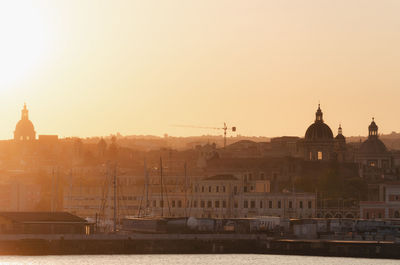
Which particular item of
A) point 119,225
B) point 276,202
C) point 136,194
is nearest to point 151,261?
point 119,225

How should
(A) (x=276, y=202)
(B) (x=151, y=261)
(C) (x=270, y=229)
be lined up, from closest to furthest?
(B) (x=151, y=261)
(C) (x=270, y=229)
(A) (x=276, y=202)

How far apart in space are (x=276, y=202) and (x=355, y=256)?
174 ft

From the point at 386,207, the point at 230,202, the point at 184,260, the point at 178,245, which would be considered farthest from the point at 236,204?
the point at 184,260

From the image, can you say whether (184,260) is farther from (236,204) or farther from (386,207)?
(236,204)

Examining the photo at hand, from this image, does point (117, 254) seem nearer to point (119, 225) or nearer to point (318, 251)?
point (318, 251)

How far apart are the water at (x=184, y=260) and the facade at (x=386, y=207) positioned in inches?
1662

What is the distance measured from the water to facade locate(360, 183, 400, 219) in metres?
42.2

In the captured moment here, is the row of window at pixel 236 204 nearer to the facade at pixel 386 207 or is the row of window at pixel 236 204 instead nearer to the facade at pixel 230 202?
the facade at pixel 230 202

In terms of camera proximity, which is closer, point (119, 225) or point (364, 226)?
point (364, 226)

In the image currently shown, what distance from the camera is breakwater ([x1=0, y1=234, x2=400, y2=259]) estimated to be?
4200 inches

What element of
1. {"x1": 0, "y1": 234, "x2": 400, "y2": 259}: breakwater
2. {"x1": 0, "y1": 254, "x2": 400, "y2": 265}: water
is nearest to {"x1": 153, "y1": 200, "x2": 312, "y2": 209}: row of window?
{"x1": 0, "y1": 234, "x2": 400, "y2": 259}: breakwater

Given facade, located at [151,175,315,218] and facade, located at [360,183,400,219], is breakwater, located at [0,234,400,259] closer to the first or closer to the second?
facade, located at [360,183,400,219]

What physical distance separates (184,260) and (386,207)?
49.9m

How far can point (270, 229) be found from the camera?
118 metres
